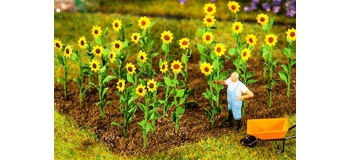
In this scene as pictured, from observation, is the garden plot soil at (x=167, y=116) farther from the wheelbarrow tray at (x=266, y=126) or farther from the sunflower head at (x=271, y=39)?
the sunflower head at (x=271, y=39)

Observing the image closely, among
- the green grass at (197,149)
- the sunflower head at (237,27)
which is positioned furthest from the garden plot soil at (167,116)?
the sunflower head at (237,27)

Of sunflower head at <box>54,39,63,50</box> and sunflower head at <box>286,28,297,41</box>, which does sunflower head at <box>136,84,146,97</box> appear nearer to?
sunflower head at <box>54,39,63,50</box>

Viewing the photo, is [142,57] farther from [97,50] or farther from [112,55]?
[97,50]

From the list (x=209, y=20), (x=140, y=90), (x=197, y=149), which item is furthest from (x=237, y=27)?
(x=197, y=149)

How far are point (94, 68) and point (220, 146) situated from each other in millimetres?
1069

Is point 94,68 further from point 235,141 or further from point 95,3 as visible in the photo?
point 95,3

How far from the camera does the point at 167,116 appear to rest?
5.29 m

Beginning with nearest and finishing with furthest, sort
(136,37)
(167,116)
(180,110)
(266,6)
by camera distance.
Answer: (180,110) → (167,116) → (136,37) → (266,6)

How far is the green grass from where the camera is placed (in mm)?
4965

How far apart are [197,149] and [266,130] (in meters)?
0.49

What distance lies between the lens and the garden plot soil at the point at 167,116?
16.7 feet

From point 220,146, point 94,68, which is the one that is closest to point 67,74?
point 94,68

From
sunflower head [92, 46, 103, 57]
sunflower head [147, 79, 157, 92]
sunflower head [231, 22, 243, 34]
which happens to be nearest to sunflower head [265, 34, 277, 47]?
sunflower head [231, 22, 243, 34]

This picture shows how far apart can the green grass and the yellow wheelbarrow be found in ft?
0.19
